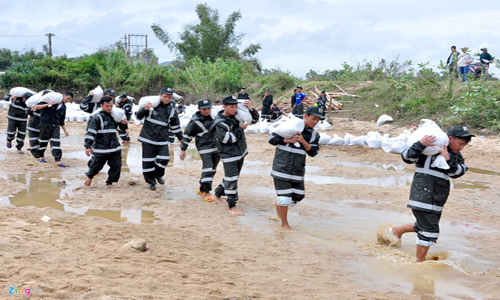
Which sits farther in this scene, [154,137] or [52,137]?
[52,137]

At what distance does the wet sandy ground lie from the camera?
4145mm

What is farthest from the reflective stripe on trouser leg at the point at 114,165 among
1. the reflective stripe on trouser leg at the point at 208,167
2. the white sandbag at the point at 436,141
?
the white sandbag at the point at 436,141

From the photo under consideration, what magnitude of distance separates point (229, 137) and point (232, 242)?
1.75 m

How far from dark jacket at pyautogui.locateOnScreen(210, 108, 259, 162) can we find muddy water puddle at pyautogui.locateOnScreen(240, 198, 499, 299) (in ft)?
2.96

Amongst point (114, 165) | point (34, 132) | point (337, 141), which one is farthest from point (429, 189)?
point (337, 141)

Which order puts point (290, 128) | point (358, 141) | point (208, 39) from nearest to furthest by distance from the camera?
point (290, 128) < point (358, 141) < point (208, 39)

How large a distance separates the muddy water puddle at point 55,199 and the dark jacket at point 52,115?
1.37m

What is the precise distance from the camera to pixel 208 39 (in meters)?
42.8

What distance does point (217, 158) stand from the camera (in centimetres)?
795

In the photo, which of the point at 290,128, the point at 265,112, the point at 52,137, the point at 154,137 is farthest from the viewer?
the point at 265,112

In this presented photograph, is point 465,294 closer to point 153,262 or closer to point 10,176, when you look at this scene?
point 153,262

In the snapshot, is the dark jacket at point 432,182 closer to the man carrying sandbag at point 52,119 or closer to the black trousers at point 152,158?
the black trousers at point 152,158

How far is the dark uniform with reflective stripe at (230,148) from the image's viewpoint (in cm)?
702

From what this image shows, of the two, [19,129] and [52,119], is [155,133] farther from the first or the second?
[19,129]
